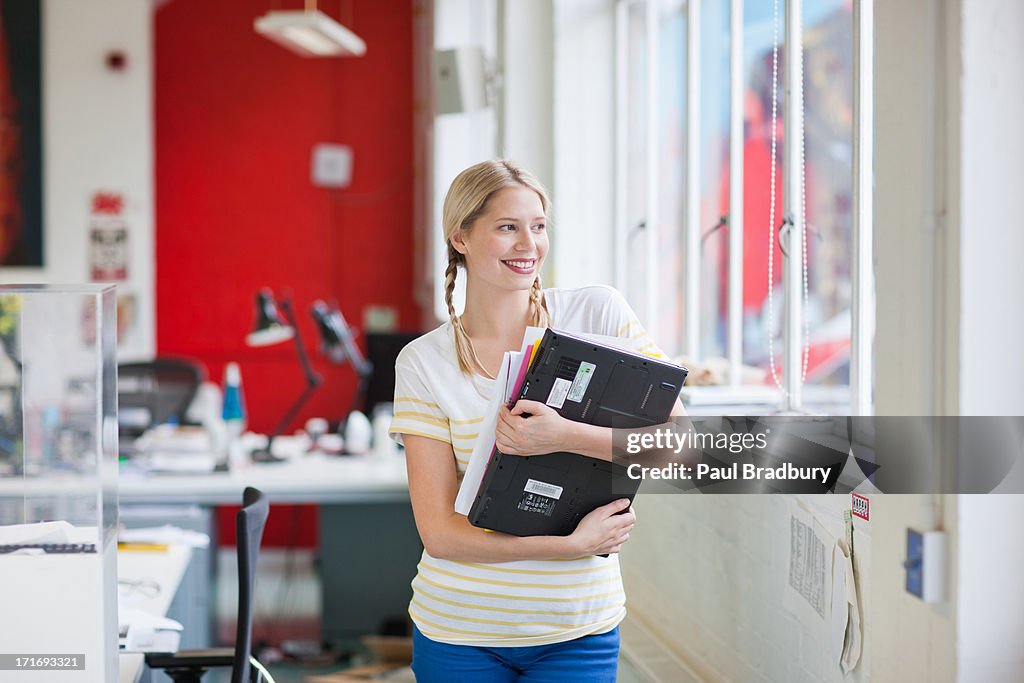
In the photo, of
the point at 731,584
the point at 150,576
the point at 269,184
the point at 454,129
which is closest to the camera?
the point at 731,584

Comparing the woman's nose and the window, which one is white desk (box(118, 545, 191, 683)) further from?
the window

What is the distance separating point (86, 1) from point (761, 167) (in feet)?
11.9

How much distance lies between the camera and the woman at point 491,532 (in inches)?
64.4

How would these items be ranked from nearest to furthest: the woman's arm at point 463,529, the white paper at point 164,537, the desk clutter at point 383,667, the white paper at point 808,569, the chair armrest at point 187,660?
the woman's arm at point 463,529
the white paper at point 808,569
the chair armrest at point 187,660
the white paper at point 164,537
the desk clutter at point 383,667

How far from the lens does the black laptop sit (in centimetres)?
150

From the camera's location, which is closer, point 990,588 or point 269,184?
point 990,588

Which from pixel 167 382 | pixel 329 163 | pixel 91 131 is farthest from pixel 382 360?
pixel 91 131

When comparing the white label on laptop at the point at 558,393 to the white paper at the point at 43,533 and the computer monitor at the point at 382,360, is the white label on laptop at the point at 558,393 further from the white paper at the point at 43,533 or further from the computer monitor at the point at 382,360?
the computer monitor at the point at 382,360

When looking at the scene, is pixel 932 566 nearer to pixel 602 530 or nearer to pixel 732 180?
pixel 602 530

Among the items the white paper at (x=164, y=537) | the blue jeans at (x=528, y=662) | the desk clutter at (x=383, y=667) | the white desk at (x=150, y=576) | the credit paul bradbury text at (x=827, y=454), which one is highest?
the credit paul bradbury text at (x=827, y=454)

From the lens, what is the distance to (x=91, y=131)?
5.32 metres

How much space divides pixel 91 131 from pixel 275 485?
2.68m

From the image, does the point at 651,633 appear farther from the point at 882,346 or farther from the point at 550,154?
the point at 550,154

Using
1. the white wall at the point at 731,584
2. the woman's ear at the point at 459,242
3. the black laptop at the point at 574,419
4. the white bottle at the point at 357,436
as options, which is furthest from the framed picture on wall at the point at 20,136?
the black laptop at the point at 574,419
